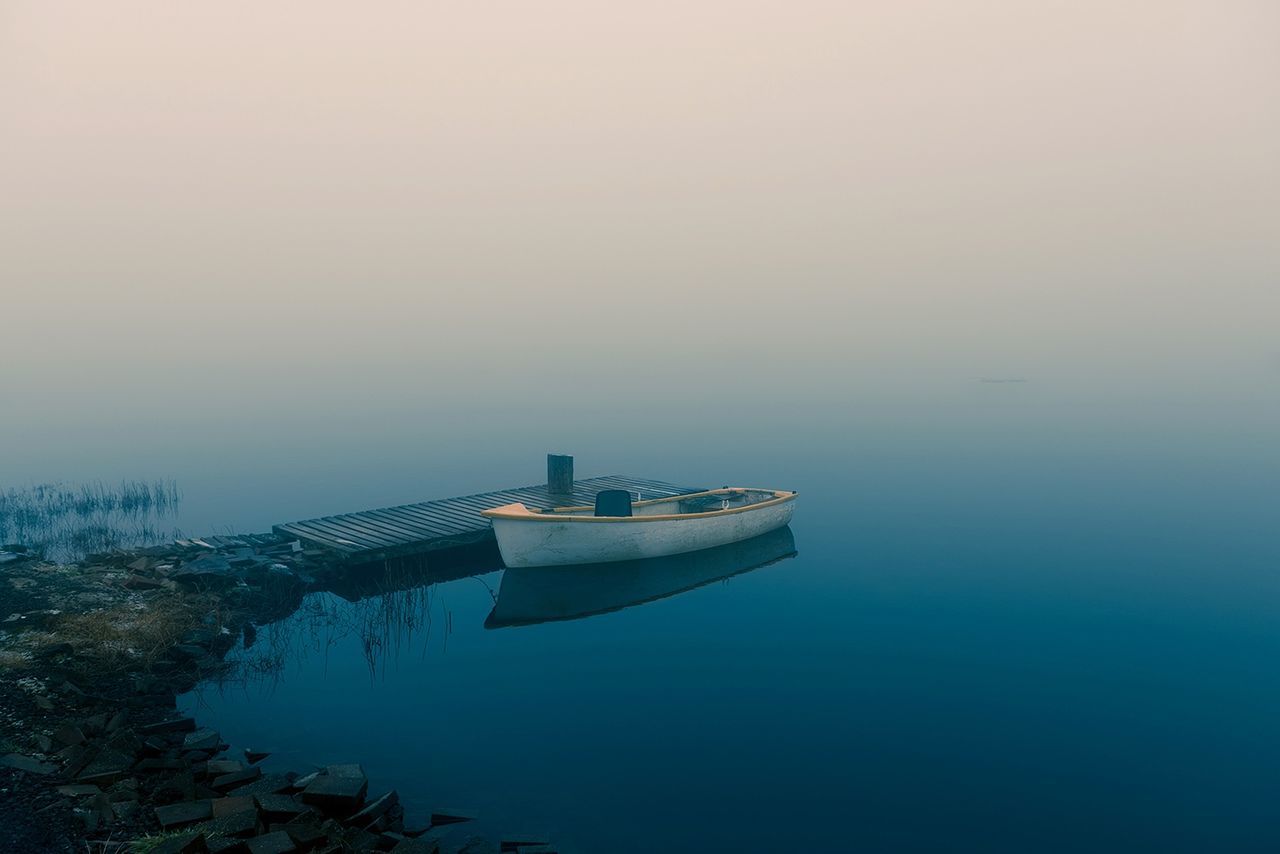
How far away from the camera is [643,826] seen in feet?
34.8

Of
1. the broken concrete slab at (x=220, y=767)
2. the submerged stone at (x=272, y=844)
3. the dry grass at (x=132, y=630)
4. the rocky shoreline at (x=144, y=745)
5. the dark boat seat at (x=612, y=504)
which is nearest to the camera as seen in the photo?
the submerged stone at (x=272, y=844)

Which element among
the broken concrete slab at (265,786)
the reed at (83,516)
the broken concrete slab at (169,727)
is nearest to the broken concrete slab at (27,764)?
the broken concrete slab at (169,727)

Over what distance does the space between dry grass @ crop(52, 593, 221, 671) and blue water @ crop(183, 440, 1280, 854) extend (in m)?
1.42

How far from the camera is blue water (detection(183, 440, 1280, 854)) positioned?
431 inches

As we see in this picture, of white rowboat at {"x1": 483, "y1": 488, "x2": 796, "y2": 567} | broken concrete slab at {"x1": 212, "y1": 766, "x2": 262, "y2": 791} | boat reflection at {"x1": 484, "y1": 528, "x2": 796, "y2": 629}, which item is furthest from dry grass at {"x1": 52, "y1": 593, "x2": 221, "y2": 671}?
white rowboat at {"x1": 483, "y1": 488, "x2": 796, "y2": 567}

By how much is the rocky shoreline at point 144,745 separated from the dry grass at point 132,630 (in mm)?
32

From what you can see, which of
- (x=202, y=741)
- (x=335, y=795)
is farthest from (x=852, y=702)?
(x=202, y=741)

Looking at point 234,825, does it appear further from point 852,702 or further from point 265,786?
point 852,702

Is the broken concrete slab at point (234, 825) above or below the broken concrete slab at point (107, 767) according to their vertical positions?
below

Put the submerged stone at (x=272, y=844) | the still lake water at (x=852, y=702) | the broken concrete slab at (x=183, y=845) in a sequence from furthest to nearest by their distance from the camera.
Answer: the still lake water at (x=852, y=702), the submerged stone at (x=272, y=844), the broken concrete slab at (x=183, y=845)

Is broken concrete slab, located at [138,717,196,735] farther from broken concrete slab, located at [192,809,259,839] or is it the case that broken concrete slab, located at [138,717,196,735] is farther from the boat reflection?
the boat reflection

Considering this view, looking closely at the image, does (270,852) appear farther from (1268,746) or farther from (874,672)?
(1268,746)

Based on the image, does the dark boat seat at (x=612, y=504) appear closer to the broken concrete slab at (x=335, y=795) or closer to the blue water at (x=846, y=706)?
the blue water at (x=846, y=706)

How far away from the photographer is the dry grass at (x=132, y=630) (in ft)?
43.3
